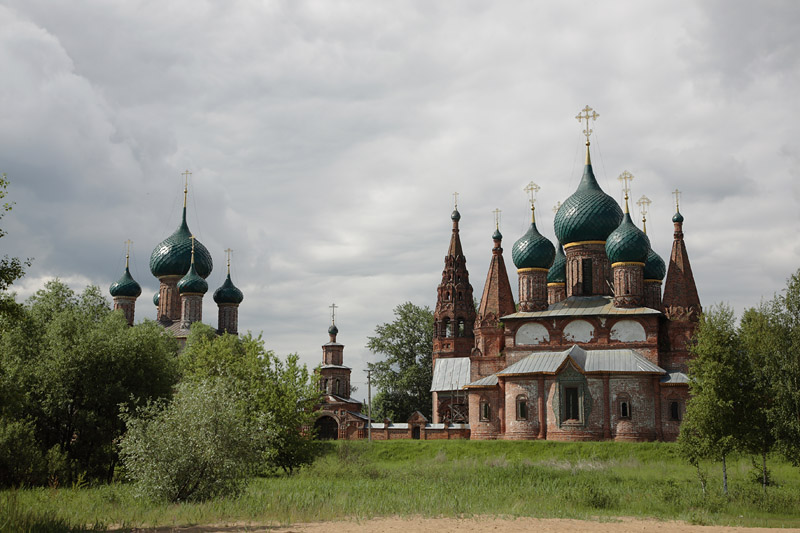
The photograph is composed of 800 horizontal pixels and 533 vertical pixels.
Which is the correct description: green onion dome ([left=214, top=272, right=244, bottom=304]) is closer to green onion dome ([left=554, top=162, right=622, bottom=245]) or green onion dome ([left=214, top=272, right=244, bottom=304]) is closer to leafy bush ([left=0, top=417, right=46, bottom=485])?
green onion dome ([left=554, top=162, right=622, bottom=245])

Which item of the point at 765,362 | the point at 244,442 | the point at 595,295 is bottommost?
the point at 244,442

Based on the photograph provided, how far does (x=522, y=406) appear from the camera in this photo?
3866 cm

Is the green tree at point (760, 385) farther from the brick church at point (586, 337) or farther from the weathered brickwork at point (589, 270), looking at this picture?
the weathered brickwork at point (589, 270)

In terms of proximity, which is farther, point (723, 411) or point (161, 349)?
point (161, 349)

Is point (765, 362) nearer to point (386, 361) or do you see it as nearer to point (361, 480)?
point (361, 480)

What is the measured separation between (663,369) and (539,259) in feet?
30.3

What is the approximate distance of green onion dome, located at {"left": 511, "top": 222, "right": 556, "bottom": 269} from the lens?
44312mm

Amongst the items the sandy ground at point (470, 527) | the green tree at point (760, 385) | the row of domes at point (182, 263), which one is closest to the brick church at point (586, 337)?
the green tree at point (760, 385)

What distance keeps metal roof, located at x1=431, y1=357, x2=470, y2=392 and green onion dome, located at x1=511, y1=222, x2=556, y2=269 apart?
A: 8.19 metres

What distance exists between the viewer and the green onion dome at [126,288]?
58344mm

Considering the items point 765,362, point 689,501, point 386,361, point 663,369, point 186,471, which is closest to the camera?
point 186,471

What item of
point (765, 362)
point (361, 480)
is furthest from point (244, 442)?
point (765, 362)

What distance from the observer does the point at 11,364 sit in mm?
23766

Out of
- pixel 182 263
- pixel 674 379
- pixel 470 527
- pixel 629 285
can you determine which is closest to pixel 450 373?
pixel 629 285
